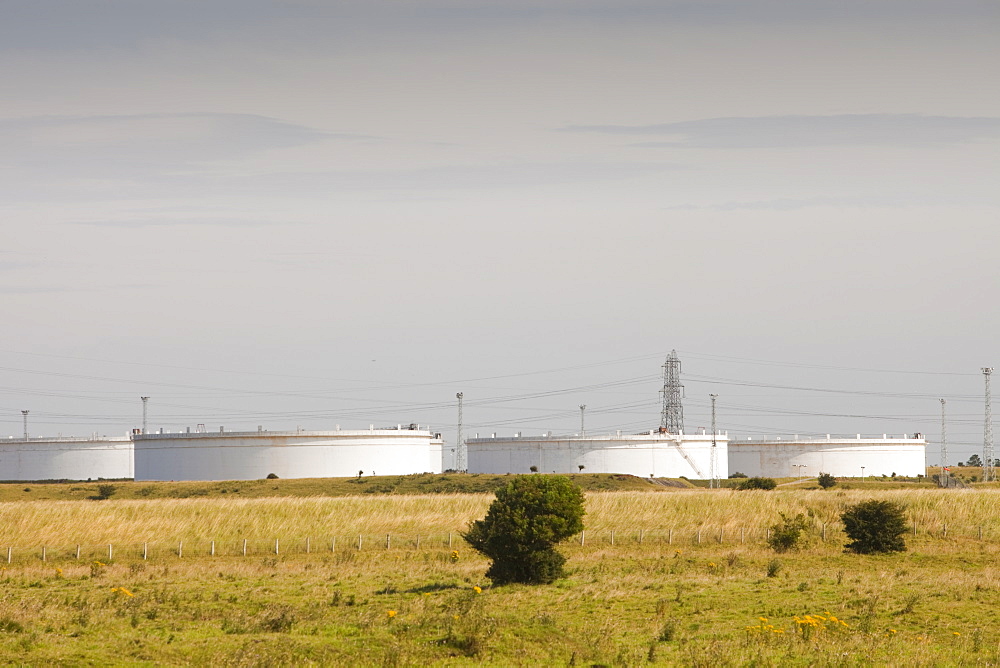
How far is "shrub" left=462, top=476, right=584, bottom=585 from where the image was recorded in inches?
1743

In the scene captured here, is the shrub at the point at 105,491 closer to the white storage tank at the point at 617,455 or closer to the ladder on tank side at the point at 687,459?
the white storage tank at the point at 617,455

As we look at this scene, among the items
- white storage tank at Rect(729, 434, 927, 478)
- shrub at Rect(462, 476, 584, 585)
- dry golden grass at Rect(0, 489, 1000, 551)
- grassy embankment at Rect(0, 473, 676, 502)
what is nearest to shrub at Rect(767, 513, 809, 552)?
dry golden grass at Rect(0, 489, 1000, 551)

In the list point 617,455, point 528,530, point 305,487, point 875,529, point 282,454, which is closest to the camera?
point 528,530

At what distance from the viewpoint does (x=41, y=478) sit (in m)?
165

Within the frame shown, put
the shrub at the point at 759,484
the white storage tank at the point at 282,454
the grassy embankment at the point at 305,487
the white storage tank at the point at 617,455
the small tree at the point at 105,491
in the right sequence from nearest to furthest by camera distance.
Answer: the small tree at the point at 105,491
the grassy embankment at the point at 305,487
the shrub at the point at 759,484
the white storage tank at the point at 282,454
the white storage tank at the point at 617,455

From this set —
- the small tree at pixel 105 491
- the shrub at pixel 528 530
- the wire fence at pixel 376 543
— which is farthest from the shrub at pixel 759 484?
the shrub at pixel 528 530

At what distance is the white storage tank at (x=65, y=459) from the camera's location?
6481 inches

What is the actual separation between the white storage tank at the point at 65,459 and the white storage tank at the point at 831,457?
3880 inches

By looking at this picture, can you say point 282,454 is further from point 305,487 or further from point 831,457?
point 831,457

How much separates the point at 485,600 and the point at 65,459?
142865mm

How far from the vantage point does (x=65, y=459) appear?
16488cm

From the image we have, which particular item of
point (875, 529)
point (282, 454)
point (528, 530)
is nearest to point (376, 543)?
point (528, 530)

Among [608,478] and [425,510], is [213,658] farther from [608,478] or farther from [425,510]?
[608,478]

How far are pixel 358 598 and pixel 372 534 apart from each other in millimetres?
25355
